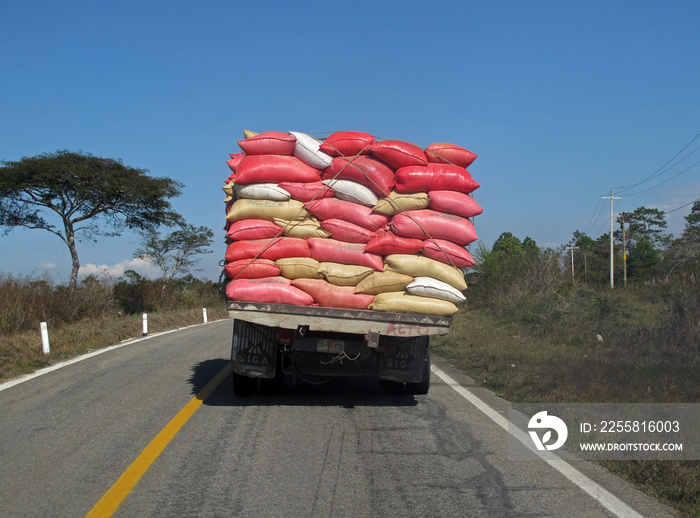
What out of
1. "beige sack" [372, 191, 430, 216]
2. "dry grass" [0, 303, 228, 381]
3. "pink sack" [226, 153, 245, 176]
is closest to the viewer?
"beige sack" [372, 191, 430, 216]

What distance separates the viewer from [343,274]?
6.22 m

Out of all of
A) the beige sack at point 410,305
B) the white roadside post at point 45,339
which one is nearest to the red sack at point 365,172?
the beige sack at point 410,305

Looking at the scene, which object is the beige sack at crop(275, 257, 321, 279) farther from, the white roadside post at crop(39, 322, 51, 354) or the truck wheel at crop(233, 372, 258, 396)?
the white roadside post at crop(39, 322, 51, 354)

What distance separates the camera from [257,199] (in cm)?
663

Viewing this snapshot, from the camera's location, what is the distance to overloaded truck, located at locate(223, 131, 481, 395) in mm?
6070

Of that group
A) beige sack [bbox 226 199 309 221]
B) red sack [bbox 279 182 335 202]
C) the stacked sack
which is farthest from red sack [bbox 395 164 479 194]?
beige sack [bbox 226 199 309 221]

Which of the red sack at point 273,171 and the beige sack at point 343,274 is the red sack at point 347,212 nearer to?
the red sack at point 273,171

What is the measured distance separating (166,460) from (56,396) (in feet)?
10.8

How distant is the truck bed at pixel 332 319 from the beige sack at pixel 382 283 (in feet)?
1.06

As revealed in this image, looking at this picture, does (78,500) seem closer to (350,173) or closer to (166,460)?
(166,460)

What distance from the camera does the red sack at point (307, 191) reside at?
6.58m

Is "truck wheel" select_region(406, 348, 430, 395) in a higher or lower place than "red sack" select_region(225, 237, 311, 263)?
lower

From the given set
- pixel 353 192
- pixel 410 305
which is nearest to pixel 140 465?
pixel 410 305

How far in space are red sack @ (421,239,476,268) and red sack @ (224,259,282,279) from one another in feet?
5.38
